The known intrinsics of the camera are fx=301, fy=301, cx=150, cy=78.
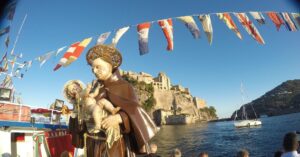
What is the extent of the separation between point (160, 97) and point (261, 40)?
116m

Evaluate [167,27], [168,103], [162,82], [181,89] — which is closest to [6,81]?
[167,27]

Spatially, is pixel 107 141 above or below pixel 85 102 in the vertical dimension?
below

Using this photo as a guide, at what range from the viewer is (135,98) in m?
3.38

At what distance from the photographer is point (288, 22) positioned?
1343 cm

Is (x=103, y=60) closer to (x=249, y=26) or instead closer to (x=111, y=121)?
(x=111, y=121)

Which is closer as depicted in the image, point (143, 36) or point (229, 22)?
point (143, 36)

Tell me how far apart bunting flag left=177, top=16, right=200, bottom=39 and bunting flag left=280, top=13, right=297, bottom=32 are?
13.1ft

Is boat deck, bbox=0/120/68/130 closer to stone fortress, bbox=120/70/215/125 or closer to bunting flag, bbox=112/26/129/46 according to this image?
bunting flag, bbox=112/26/129/46

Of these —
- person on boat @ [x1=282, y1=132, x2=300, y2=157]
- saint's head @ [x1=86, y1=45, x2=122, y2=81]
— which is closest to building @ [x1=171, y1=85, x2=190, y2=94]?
person on boat @ [x1=282, y1=132, x2=300, y2=157]

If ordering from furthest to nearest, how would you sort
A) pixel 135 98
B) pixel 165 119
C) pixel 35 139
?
1. pixel 165 119
2. pixel 35 139
3. pixel 135 98

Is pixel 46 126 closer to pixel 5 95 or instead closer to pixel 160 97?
pixel 5 95

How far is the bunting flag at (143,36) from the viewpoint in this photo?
12180mm

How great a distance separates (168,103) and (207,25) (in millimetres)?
118783

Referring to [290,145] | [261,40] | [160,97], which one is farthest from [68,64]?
[160,97]
